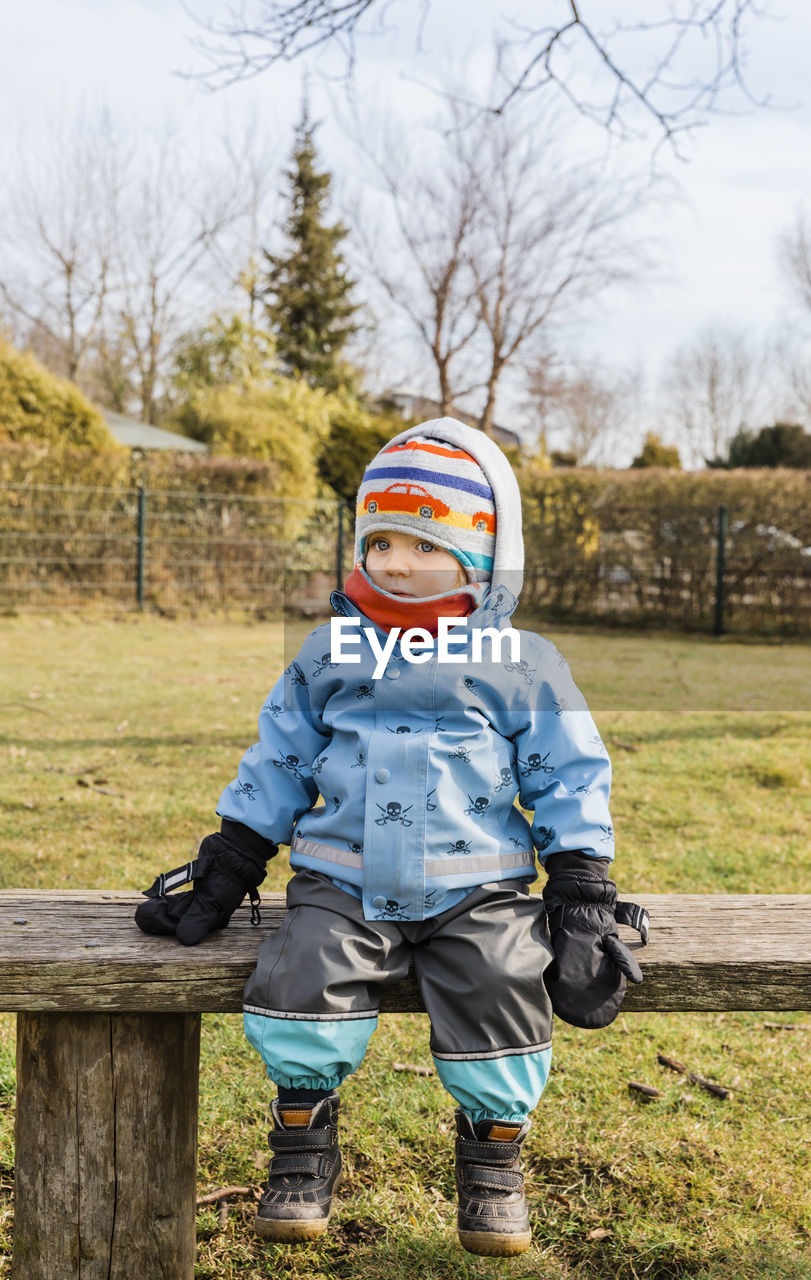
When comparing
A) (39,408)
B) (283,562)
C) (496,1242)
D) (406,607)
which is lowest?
(496,1242)

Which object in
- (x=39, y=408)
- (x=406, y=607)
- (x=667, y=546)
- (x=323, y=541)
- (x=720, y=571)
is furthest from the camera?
(x=323, y=541)

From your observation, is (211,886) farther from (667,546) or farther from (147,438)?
(147,438)

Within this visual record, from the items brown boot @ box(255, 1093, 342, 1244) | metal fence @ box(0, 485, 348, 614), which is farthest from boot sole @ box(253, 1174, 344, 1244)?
metal fence @ box(0, 485, 348, 614)

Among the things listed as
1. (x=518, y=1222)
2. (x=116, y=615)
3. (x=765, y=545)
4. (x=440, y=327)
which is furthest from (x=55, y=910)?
(x=440, y=327)

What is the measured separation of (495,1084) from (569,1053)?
1.26 metres

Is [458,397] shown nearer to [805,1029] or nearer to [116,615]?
[116,615]

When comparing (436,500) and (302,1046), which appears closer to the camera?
(302,1046)

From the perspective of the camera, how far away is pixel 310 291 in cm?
3203

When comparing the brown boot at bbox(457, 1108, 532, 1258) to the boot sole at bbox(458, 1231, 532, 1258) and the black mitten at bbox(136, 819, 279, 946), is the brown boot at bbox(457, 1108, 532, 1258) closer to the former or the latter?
the boot sole at bbox(458, 1231, 532, 1258)

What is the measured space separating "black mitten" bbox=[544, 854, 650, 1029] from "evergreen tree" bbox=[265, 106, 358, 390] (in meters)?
Answer: 29.0

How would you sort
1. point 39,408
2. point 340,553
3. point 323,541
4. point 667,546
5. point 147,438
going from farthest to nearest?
point 147,438, point 323,541, point 340,553, point 39,408, point 667,546

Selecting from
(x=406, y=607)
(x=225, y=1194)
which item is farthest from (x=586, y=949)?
(x=225, y=1194)

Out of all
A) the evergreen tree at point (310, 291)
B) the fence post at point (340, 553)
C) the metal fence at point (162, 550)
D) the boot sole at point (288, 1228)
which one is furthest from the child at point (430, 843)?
the evergreen tree at point (310, 291)

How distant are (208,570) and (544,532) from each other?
4.76 meters
